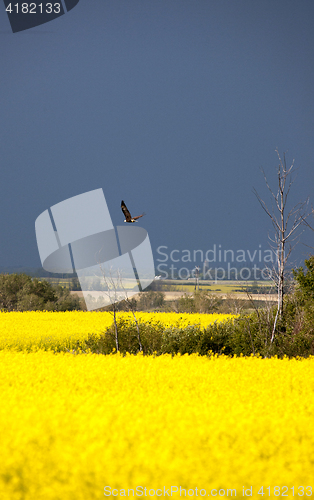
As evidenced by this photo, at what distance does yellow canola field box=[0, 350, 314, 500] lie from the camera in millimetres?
3396

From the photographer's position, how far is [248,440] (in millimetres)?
3928

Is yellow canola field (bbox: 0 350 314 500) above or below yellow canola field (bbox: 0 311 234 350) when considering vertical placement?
above

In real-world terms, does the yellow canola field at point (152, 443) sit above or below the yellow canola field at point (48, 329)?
above

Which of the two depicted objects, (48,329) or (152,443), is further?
(48,329)

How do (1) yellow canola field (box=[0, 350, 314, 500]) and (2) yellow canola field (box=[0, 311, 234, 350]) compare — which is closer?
(1) yellow canola field (box=[0, 350, 314, 500])

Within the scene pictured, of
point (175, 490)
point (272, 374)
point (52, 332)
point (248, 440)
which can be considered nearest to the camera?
point (175, 490)

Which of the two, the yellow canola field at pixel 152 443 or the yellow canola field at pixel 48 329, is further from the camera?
the yellow canola field at pixel 48 329

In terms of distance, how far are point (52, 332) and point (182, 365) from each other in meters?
9.50

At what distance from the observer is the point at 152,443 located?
3709 mm

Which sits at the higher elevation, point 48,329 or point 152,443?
point 152,443

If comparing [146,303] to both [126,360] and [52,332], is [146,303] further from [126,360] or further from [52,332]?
[126,360]

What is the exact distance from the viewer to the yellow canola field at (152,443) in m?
3.40

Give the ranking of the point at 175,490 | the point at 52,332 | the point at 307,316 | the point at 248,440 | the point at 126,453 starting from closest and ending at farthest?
the point at 175,490 → the point at 126,453 → the point at 248,440 → the point at 307,316 → the point at 52,332

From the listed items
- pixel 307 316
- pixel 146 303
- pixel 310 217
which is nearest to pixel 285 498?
pixel 307 316
